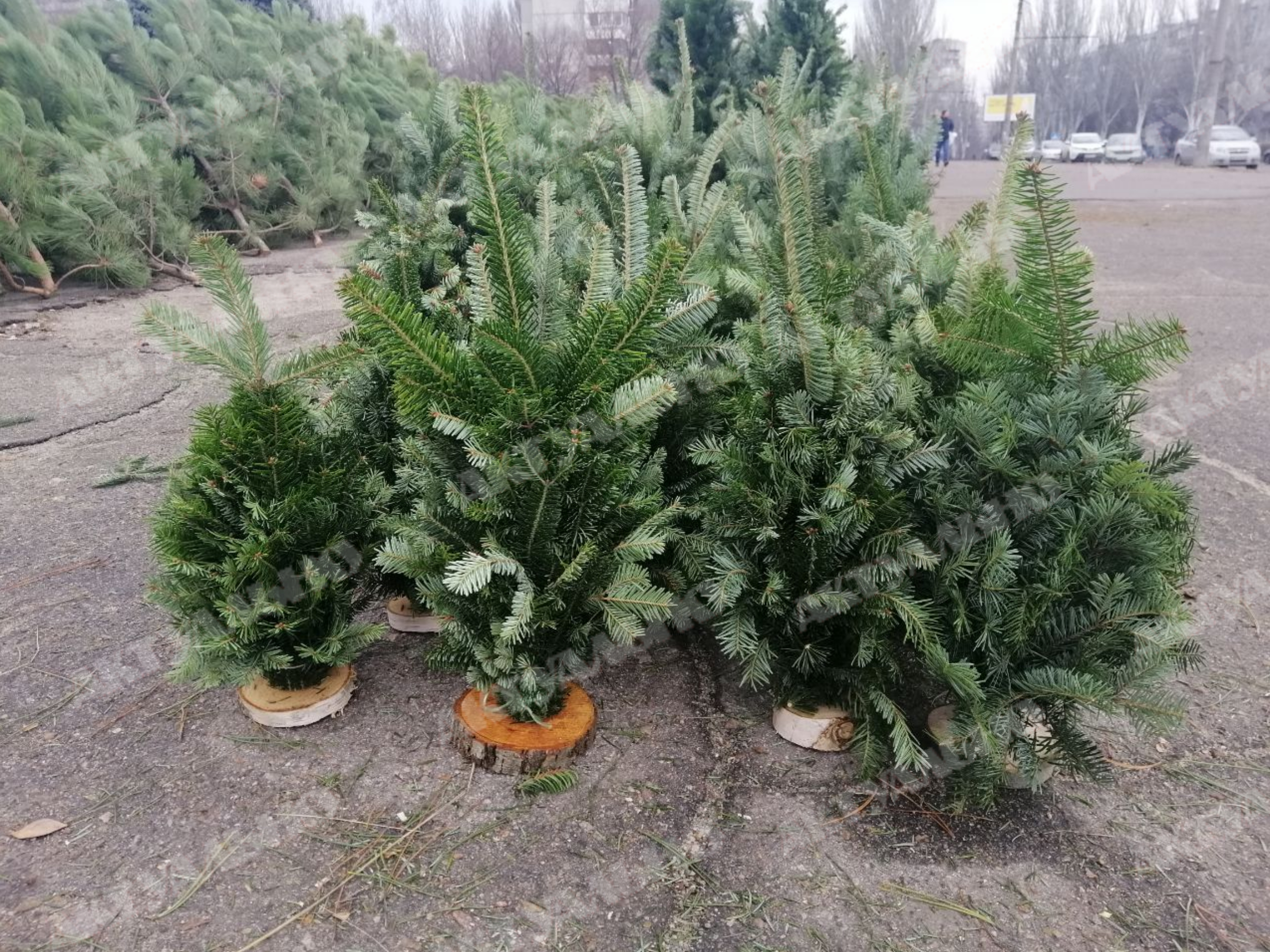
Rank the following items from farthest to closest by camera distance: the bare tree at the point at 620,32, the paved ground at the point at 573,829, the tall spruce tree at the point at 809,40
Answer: the bare tree at the point at 620,32, the tall spruce tree at the point at 809,40, the paved ground at the point at 573,829

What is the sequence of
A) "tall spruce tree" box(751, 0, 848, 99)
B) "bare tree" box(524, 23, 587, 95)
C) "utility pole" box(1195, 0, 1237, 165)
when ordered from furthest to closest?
"utility pole" box(1195, 0, 1237, 165) < "bare tree" box(524, 23, 587, 95) < "tall spruce tree" box(751, 0, 848, 99)

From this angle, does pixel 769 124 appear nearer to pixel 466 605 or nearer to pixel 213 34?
pixel 466 605

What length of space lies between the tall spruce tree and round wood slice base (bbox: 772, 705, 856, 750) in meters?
5.15

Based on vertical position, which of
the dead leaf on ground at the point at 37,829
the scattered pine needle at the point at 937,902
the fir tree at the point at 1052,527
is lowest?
the scattered pine needle at the point at 937,902

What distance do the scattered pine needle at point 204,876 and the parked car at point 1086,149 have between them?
44680 mm

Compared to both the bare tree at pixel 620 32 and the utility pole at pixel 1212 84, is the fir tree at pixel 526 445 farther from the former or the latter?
the utility pole at pixel 1212 84

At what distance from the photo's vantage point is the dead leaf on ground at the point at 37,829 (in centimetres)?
199

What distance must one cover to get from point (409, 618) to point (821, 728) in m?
1.35

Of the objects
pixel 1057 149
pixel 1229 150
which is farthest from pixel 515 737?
pixel 1057 149

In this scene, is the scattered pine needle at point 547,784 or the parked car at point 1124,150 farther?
the parked car at point 1124,150

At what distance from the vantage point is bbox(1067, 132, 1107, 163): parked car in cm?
3956

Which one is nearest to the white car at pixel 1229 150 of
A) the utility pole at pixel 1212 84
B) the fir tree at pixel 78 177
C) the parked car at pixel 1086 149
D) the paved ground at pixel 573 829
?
the utility pole at pixel 1212 84

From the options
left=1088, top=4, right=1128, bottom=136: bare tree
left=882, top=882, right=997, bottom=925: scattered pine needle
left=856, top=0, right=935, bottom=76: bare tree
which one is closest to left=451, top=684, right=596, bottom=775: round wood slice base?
left=882, top=882, right=997, bottom=925: scattered pine needle

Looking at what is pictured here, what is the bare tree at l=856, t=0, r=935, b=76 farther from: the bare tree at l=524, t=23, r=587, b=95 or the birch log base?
the birch log base
